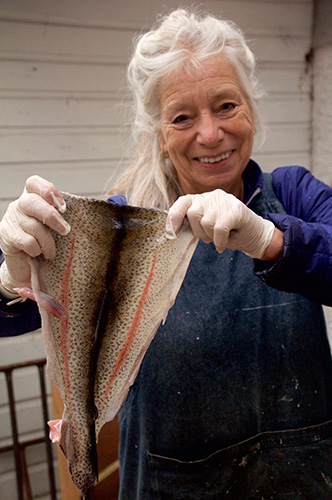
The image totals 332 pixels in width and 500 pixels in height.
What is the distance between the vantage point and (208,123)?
1.78 m

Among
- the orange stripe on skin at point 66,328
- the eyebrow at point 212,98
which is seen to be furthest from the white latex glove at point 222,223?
the eyebrow at point 212,98

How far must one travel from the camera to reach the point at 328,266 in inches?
57.7

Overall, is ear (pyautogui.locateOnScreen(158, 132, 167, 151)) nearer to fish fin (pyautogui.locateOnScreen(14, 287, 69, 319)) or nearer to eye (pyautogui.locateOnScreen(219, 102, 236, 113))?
eye (pyautogui.locateOnScreen(219, 102, 236, 113))

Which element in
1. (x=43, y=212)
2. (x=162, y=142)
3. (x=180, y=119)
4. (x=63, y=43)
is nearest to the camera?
(x=43, y=212)

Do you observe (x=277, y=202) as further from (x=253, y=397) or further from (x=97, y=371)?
(x=97, y=371)

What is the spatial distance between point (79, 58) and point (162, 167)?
2.11 meters

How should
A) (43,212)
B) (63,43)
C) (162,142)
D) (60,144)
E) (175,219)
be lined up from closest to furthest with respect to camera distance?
(43,212)
(175,219)
(162,142)
(63,43)
(60,144)

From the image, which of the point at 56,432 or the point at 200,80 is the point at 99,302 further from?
the point at 200,80

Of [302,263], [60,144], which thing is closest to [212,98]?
[302,263]

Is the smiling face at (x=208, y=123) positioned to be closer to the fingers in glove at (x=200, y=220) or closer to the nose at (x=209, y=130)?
the nose at (x=209, y=130)

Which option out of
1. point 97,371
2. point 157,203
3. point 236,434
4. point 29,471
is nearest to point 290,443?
point 236,434

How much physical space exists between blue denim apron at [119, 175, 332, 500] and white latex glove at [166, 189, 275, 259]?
0.43 m

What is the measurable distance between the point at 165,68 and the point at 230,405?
55.5 inches

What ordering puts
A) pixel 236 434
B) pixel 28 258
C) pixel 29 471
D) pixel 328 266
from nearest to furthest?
pixel 28 258 < pixel 328 266 < pixel 236 434 < pixel 29 471
